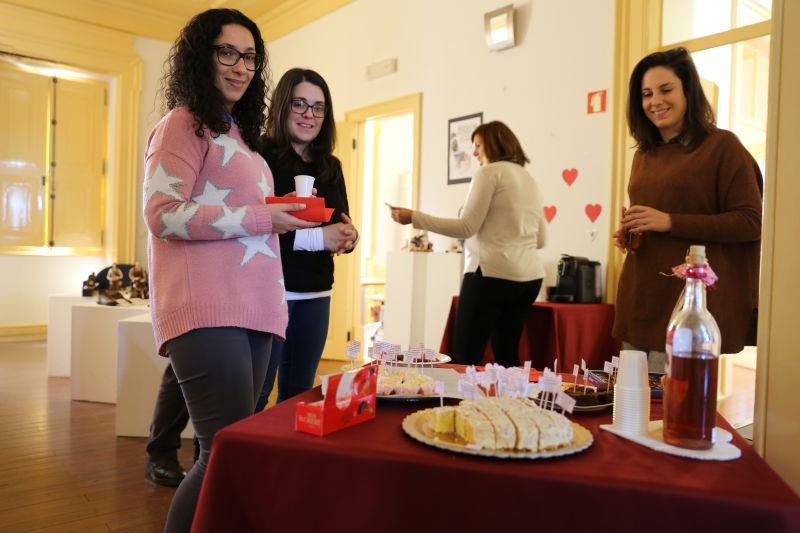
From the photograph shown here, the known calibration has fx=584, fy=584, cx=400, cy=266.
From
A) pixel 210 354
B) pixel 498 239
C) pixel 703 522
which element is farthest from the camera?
pixel 498 239

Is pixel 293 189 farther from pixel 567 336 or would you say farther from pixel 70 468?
pixel 567 336

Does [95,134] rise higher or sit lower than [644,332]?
higher

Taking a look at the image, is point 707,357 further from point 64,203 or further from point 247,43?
point 64,203

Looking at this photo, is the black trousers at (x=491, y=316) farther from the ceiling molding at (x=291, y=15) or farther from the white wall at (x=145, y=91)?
the white wall at (x=145, y=91)

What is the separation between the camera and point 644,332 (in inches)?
65.2

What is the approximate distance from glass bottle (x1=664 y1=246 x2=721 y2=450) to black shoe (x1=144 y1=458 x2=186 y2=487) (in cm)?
200

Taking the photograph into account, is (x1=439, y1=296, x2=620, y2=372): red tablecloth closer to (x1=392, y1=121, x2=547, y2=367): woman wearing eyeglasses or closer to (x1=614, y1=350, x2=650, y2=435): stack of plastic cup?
(x1=392, y1=121, x2=547, y2=367): woman wearing eyeglasses

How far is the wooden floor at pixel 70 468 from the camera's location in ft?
6.53

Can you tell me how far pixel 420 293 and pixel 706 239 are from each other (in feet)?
9.19

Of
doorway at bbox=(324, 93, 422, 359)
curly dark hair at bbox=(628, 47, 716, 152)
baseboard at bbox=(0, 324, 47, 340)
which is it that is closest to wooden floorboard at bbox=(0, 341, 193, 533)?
curly dark hair at bbox=(628, 47, 716, 152)

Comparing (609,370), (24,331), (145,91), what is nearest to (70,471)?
(609,370)

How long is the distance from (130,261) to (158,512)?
5.30m

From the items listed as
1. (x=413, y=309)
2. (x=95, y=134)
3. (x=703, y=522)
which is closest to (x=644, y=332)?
(x=703, y=522)

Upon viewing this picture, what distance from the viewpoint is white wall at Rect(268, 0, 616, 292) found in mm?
3531
